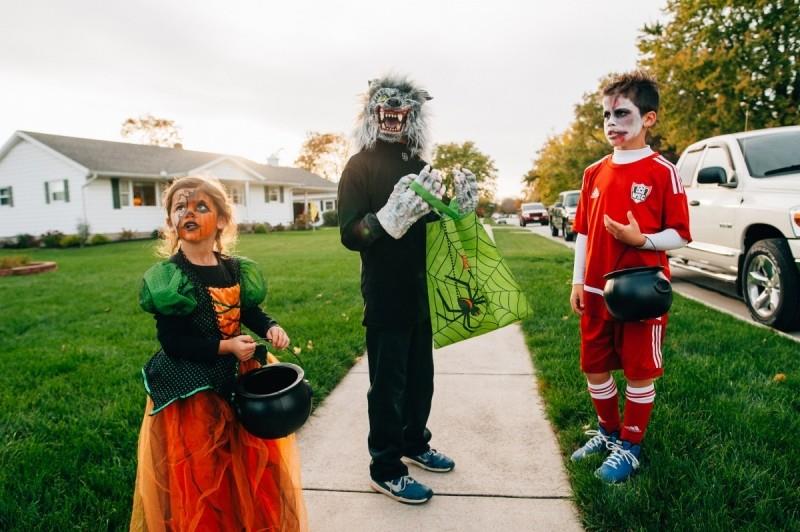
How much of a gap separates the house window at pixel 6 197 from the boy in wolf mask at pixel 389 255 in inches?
1135

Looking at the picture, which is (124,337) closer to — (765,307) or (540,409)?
(540,409)

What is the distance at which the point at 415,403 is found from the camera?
2840 mm

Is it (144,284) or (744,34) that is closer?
(144,284)

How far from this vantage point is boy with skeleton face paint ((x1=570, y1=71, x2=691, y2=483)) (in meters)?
2.52

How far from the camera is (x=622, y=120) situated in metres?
2.57

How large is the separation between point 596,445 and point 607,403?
24 cm

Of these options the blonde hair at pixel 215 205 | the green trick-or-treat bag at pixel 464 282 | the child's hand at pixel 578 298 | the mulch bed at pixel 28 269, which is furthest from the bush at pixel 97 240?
the child's hand at pixel 578 298

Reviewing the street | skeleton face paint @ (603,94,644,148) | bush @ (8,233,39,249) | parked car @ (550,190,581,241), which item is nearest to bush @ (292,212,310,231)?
bush @ (8,233,39,249)

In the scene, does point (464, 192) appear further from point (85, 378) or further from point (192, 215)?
point (85, 378)

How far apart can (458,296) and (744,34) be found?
19.4m

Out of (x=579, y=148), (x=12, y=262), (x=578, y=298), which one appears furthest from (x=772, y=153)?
(x=579, y=148)

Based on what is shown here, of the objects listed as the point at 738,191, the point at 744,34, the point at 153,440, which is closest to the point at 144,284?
the point at 153,440

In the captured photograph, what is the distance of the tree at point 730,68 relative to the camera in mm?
16348

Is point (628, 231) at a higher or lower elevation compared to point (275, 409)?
higher
